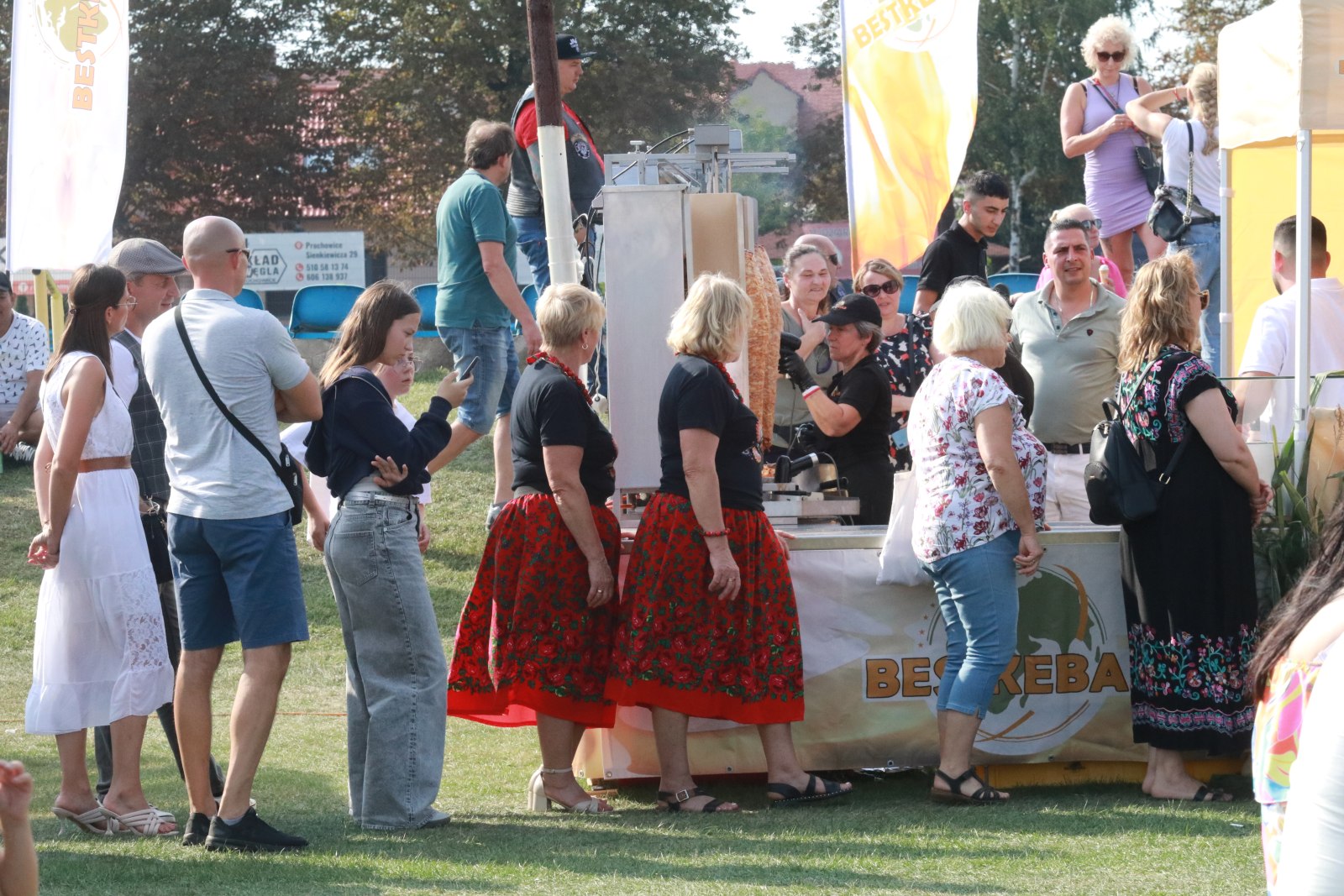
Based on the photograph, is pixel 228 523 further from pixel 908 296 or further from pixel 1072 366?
pixel 908 296

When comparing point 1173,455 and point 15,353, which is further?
point 15,353

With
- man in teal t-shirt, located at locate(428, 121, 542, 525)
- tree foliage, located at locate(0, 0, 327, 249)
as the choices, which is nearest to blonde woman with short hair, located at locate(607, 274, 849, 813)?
man in teal t-shirt, located at locate(428, 121, 542, 525)

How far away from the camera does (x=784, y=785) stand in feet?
18.1

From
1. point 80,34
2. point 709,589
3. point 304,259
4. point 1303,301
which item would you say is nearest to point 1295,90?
point 1303,301

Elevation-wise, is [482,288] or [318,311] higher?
[318,311]

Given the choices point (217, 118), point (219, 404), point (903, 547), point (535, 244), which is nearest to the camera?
point (219, 404)

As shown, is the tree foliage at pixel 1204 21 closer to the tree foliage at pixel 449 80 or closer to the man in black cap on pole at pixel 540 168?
the tree foliage at pixel 449 80

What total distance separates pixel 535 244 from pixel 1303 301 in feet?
14.5

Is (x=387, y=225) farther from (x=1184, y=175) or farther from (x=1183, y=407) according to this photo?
(x=1183, y=407)

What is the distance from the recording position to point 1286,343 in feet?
20.3

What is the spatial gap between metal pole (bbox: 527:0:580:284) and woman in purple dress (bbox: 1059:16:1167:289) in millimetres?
3808

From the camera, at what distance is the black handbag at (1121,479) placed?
5.33 metres

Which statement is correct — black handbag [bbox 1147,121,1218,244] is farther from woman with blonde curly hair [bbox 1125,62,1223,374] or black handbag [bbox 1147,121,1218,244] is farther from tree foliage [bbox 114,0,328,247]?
tree foliage [bbox 114,0,328,247]

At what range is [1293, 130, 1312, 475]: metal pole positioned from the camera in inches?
228
